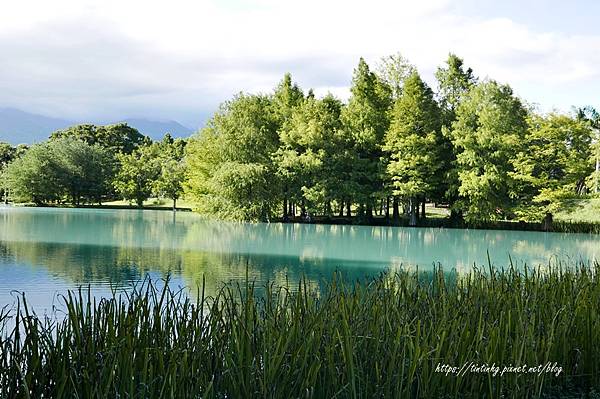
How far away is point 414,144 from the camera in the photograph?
1083 inches

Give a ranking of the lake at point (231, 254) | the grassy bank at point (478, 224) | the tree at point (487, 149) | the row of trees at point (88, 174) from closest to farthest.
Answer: the lake at point (231, 254) → the grassy bank at point (478, 224) → the tree at point (487, 149) → the row of trees at point (88, 174)

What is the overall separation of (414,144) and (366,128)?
116 inches

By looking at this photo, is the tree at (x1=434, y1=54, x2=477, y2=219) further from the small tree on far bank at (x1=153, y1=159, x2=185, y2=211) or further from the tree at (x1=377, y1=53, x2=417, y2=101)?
the small tree on far bank at (x1=153, y1=159, x2=185, y2=211)

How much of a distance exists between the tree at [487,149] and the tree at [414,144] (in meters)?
1.23

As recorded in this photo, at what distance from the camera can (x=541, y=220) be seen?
26.9 m

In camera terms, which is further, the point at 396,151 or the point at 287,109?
the point at 287,109

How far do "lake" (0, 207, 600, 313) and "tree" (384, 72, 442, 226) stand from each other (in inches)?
126

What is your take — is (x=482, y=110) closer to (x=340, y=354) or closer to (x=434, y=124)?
(x=434, y=124)

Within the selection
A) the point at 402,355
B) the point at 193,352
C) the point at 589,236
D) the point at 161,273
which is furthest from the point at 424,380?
the point at 589,236

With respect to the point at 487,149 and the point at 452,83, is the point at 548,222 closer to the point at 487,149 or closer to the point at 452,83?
the point at 487,149

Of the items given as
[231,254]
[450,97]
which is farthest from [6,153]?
[231,254]

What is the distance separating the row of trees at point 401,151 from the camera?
2631 centimetres

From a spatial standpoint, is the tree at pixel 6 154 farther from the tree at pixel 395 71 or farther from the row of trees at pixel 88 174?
the tree at pixel 395 71

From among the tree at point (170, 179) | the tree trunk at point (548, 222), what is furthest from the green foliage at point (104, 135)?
the tree trunk at point (548, 222)
